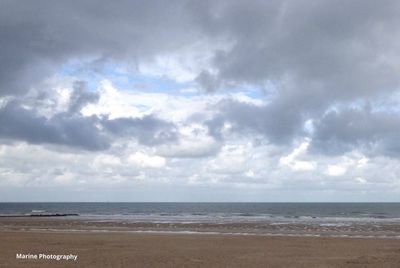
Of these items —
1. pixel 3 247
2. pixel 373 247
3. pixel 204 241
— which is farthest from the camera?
pixel 204 241

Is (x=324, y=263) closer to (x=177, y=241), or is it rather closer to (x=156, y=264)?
(x=156, y=264)

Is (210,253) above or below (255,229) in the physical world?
below

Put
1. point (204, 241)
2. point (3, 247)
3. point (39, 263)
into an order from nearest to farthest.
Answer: point (39, 263) < point (3, 247) < point (204, 241)

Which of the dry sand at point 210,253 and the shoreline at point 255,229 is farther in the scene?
the shoreline at point 255,229

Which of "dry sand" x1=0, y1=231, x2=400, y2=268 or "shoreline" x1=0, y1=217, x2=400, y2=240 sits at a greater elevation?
"shoreline" x1=0, y1=217, x2=400, y2=240

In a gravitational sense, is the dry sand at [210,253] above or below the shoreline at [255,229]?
below

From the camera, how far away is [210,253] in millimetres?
23109

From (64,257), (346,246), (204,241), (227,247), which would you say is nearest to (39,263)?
(64,257)

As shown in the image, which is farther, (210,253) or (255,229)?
A: (255,229)

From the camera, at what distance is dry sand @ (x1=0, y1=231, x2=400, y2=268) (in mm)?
19594

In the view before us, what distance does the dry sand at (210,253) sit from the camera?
64.3ft

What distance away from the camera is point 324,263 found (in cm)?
2019

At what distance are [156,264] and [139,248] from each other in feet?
20.3

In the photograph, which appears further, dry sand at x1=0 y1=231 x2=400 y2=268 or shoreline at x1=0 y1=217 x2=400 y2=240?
shoreline at x1=0 y1=217 x2=400 y2=240
